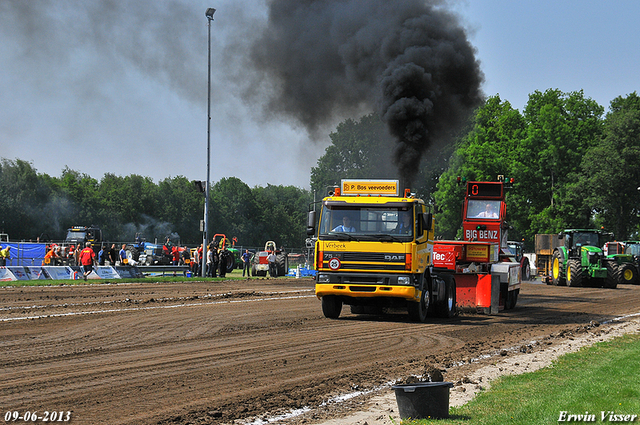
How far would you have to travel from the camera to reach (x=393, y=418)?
6.45m

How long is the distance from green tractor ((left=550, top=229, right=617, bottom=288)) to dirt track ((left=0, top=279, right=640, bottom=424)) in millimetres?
14022

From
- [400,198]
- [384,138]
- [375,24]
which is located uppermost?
[375,24]

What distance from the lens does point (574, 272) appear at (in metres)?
33.4

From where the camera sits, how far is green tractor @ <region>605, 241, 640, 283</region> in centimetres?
3446

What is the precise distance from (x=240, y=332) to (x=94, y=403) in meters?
6.22

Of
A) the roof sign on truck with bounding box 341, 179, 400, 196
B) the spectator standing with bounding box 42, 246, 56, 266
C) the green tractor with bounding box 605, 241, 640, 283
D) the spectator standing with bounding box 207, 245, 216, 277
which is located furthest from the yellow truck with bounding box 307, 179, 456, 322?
the spectator standing with bounding box 42, 246, 56, 266

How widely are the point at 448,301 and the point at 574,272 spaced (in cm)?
1901

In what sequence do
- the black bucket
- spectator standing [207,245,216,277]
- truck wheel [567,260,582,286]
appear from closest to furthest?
the black bucket → truck wheel [567,260,582,286] → spectator standing [207,245,216,277]

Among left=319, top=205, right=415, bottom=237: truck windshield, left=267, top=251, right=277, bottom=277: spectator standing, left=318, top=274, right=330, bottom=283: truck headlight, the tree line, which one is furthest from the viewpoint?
the tree line

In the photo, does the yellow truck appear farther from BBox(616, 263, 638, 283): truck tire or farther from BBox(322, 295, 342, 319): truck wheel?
BBox(616, 263, 638, 283): truck tire

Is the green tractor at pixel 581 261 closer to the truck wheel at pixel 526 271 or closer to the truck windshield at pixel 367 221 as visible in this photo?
the truck wheel at pixel 526 271

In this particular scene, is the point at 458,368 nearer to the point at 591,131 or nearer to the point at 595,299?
the point at 595,299

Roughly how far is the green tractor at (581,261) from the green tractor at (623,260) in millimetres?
300

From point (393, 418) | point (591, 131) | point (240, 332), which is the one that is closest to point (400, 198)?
point (240, 332)
